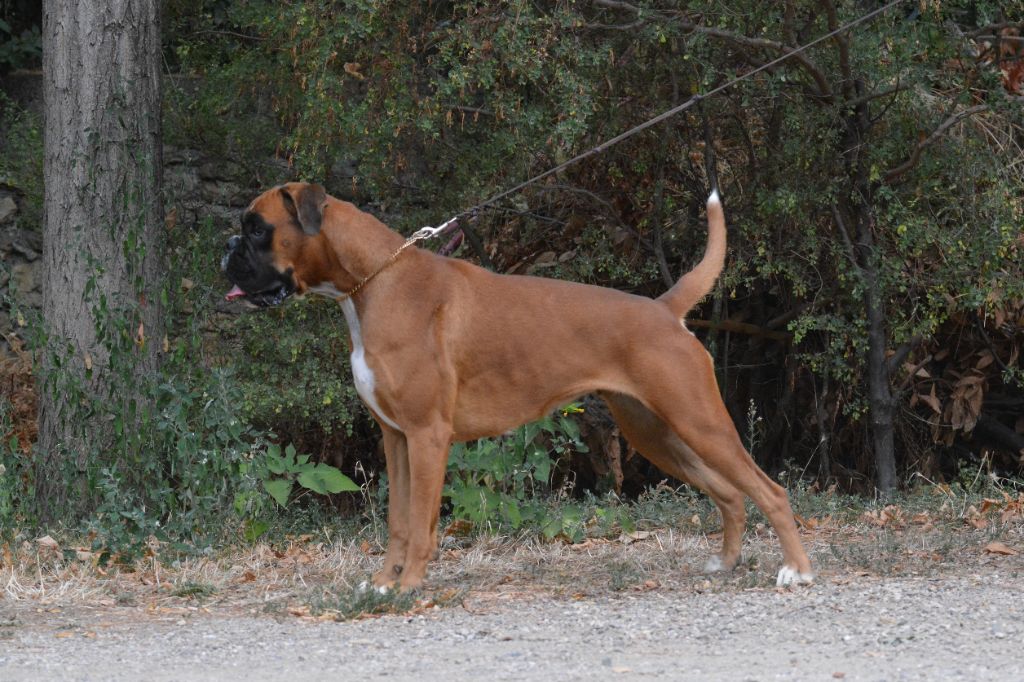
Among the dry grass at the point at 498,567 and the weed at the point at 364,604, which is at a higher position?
the weed at the point at 364,604

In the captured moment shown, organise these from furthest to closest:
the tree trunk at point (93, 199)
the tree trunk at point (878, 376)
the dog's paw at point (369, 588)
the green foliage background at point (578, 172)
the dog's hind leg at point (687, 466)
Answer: the tree trunk at point (878, 376), the green foliage background at point (578, 172), the tree trunk at point (93, 199), the dog's hind leg at point (687, 466), the dog's paw at point (369, 588)

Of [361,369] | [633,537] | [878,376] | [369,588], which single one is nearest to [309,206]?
[361,369]

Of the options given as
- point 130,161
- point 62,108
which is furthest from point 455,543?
point 62,108

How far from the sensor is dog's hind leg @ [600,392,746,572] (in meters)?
6.83

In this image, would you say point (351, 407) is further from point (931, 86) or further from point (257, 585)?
point (931, 86)

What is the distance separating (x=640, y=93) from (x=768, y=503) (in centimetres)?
390

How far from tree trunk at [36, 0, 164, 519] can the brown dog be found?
66.9 inches

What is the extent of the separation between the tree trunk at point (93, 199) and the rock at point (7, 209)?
4.24 m

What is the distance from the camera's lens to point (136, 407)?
7.41 metres

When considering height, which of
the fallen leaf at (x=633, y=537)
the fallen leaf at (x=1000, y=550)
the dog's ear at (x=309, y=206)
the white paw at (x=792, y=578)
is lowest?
the fallen leaf at (x=633, y=537)

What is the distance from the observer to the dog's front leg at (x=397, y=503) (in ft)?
21.5

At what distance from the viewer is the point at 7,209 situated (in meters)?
11.9

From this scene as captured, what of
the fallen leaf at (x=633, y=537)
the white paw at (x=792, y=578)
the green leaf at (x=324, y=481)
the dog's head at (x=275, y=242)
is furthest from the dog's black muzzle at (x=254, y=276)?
the fallen leaf at (x=633, y=537)

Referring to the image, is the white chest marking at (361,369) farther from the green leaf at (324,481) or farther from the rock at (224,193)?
the rock at (224,193)
